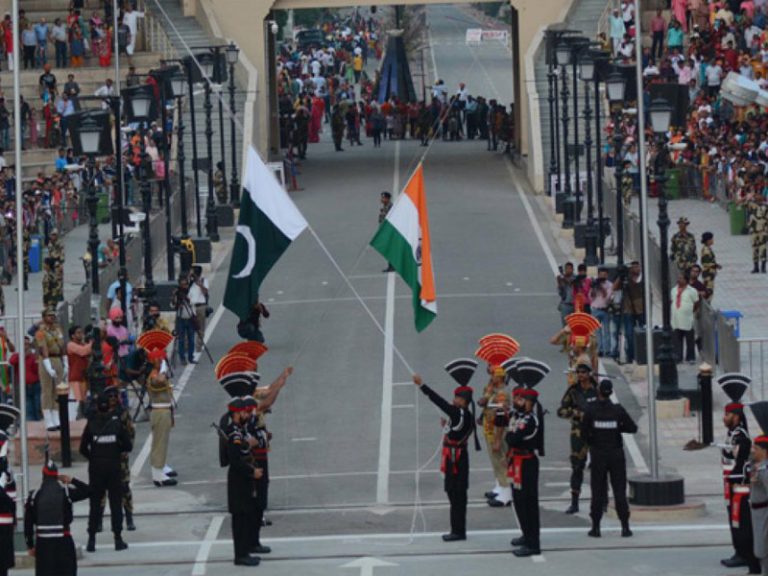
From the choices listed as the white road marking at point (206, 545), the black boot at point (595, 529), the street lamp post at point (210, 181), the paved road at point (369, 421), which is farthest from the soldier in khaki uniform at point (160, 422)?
the street lamp post at point (210, 181)

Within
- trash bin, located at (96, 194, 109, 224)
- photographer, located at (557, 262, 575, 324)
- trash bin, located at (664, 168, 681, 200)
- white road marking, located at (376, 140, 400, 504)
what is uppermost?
photographer, located at (557, 262, 575, 324)

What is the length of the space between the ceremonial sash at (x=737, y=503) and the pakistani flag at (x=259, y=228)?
705 cm

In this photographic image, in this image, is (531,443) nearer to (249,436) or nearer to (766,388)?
(249,436)

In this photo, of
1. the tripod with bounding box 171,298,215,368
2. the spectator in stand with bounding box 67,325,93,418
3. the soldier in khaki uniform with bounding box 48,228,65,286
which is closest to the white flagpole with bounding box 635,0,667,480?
the spectator in stand with bounding box 67,325,93,418

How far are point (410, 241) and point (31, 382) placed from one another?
297 inches

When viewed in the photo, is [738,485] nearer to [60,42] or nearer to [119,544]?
[119,544]

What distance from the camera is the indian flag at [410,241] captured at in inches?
1161

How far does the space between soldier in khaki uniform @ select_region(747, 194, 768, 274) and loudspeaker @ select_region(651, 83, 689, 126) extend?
8.92m

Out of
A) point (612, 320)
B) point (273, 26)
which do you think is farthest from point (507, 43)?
point (612, 320)

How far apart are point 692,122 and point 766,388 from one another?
27.0 m

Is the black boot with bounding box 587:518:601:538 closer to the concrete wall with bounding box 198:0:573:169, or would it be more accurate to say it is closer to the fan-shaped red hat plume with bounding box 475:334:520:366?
the fan-shaped red hat plume with bounding box 475:334:520:366

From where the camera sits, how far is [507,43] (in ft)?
368

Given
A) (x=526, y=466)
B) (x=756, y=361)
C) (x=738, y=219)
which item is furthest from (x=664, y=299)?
(x=738, y=219)

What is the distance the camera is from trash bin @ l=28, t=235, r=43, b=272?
166ft
